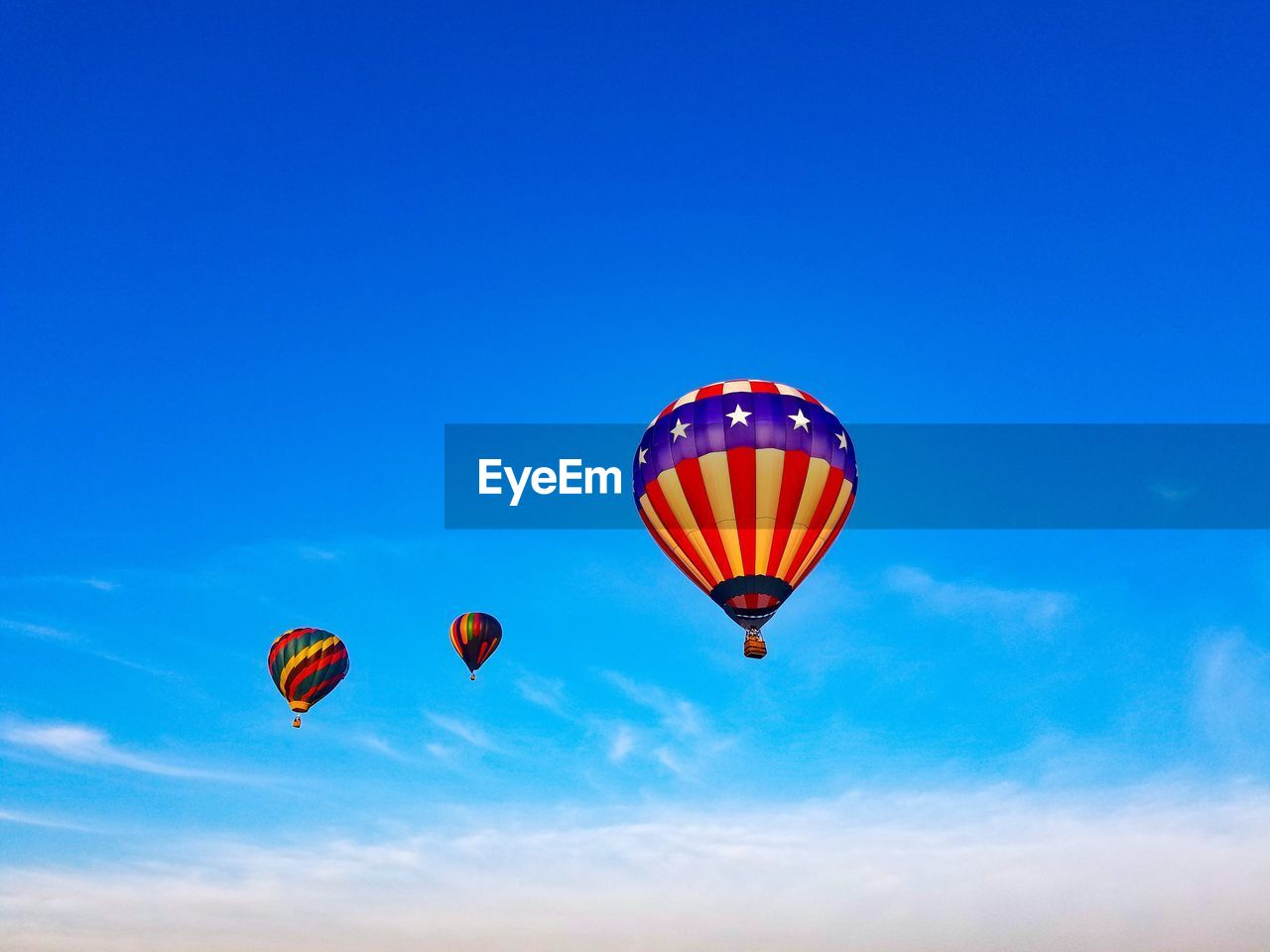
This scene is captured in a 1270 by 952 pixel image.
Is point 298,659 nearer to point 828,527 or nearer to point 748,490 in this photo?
point 748,490

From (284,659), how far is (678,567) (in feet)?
106

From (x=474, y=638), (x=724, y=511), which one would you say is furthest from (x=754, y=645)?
(x=474, y=638)

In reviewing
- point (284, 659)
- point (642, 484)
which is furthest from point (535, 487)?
point (284, 659)

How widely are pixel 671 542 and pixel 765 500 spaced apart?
3.65 metres

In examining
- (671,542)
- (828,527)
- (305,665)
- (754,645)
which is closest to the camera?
(754,645)

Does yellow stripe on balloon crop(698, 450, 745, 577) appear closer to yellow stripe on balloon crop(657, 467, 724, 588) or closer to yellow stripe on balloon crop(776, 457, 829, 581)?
yellow stripe on balloon crop(657, 467, 724, 588)

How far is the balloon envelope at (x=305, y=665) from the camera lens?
60469 mm

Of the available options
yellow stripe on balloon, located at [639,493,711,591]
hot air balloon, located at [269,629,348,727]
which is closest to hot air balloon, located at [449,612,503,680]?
hot air balloon, located at [269,629,348,727]

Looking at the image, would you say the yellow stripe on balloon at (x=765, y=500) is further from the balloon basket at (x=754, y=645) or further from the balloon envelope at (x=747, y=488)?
the balloon basket at (x=754, y=645)

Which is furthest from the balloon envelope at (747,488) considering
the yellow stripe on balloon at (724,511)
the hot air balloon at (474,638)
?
the hot air balloon at (474,638)

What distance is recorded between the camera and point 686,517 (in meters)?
35.5

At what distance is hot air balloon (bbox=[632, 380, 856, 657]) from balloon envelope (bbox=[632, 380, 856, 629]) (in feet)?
0.10

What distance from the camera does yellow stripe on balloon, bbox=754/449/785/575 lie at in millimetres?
34531

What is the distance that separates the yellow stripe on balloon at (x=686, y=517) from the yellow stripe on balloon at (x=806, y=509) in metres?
2.12
